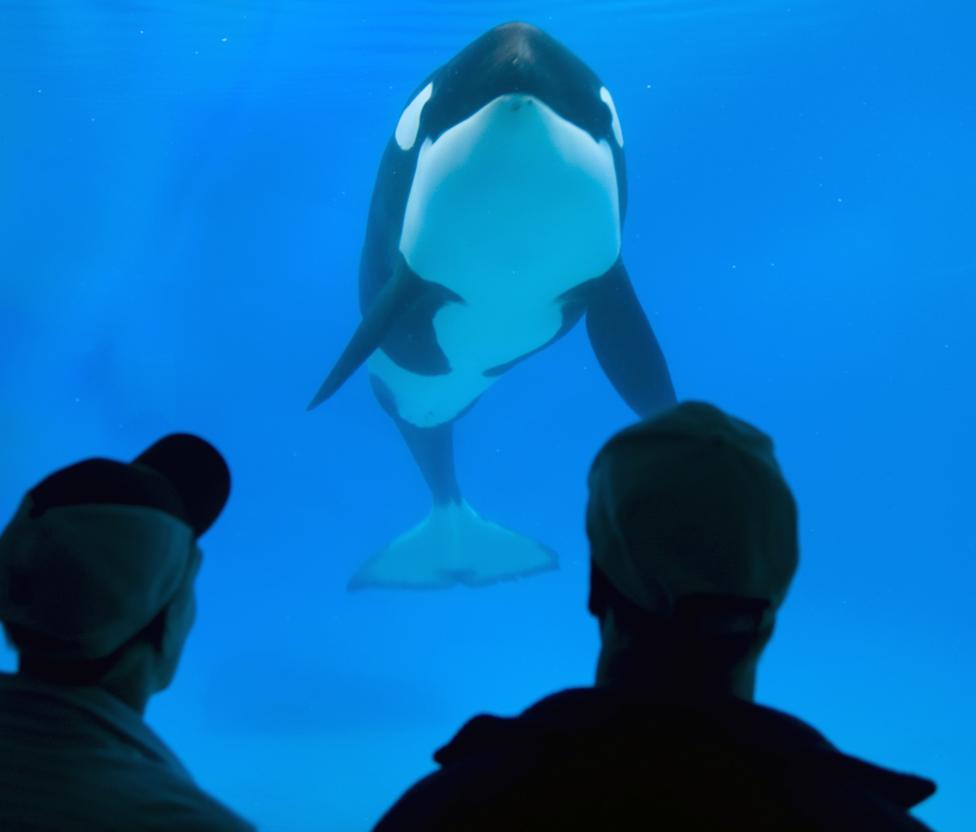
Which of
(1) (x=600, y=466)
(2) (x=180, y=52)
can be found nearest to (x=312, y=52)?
(2) (x=180, y=52)

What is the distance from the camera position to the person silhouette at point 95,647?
1783 mm

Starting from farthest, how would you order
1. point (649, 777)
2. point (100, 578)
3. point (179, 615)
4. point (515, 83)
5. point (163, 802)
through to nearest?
1. point (515, 83)
2. point (179, 615)
3. point (100, 578)
4. point (163, 802)
5. point (649, 777)

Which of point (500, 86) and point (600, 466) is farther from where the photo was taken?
point (500, 86)

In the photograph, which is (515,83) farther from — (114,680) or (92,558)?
(114,680)

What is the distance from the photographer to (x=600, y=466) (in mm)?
1953

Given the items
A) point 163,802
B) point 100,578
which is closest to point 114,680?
point 100,578

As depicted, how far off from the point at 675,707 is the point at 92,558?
129cm

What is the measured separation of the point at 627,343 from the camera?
27.6 feet

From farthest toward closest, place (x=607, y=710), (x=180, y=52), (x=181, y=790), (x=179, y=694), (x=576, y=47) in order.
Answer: (x=179, y=694), (x=576, y=47), (x=180, y=52), (x=181, y=790), (x=607, y=710)

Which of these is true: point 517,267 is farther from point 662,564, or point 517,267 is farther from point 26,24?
point 26,24

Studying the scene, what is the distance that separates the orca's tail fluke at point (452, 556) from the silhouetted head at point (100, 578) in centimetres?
881

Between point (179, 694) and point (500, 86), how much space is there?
24.4 metres

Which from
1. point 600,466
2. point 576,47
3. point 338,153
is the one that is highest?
point 338,153

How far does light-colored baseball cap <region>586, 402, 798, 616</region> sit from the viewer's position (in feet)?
5.61
